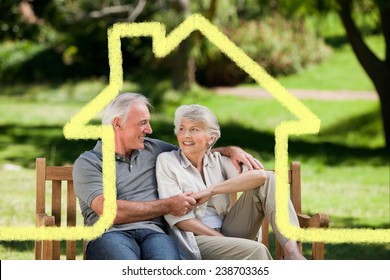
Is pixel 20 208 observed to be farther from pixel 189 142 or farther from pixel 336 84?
pixel 336 84

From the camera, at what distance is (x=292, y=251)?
4.77m

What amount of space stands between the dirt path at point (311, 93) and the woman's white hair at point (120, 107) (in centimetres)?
1679

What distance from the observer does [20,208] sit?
9242mm

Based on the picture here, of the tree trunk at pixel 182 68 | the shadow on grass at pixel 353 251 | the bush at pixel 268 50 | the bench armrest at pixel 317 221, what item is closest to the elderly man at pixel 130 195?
the bench armrest at pixel 317 221

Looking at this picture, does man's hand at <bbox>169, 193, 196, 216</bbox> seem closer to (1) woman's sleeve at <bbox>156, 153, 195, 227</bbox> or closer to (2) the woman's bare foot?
(1) woman's sleeve at <bbox>156, 153, 195, 227</bbox>

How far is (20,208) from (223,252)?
476 centimetres

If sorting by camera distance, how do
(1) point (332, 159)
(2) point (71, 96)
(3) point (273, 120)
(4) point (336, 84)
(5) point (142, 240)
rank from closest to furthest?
(5) point (142, 240)
(1) point (332, 159)
(3) point (273, 120)
(2) point (71, 96)
(4) point (336, 84)

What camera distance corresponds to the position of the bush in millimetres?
23922

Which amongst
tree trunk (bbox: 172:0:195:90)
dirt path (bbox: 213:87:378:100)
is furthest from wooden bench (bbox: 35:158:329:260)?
dirt path (bbox: 213:87:378:100)

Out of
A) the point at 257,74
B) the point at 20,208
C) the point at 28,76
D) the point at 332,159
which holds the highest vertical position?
the point at 28,76

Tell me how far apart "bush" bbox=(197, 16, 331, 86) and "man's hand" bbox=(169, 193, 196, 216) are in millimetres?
18109

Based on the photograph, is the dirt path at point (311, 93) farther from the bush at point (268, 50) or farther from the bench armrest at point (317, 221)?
the bench armrest at point (317, 221)

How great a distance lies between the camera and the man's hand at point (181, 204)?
4875mm

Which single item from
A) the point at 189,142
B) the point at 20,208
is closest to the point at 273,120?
the point at 20,208
